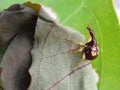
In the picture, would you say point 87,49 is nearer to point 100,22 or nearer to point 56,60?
point 56,60

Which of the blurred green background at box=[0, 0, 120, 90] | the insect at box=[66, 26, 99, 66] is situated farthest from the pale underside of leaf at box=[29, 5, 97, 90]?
the blurred green background at box=[0, 0, 120, 90]

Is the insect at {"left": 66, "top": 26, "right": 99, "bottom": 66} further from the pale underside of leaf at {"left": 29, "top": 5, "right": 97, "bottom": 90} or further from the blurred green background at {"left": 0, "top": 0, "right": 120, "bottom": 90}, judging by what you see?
the blurred green background at {"left": 0, "top": 0, "right": 120, "bottom": 90}

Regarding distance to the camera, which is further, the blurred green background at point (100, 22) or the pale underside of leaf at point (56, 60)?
the blurred green background at point (100, 22)

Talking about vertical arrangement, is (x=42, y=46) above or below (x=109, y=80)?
above

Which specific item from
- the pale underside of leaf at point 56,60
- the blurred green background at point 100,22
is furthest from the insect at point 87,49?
the blurred green background at point 100,22

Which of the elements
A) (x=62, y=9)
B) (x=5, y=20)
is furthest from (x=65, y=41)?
(x=62, y=9)

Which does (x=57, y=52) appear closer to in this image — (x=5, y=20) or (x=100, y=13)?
(x=5, y=20)

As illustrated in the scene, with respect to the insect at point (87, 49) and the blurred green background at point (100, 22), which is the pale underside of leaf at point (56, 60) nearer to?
the insect at point (87, 49)

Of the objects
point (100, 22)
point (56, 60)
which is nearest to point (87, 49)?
point (56, 60)
